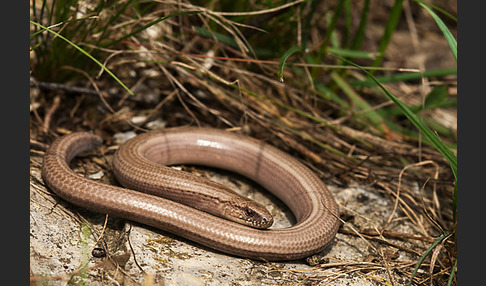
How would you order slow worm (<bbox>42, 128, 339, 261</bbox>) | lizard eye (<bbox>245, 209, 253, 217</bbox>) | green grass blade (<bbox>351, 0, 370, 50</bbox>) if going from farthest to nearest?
green grass blade (<bbox>351, 0, 370, 50</bbox>) < lizard eye (<bbox>245, 209, 253, 217</bbox>) < slow worm (<bbox>42, 128, 339, 261</bbox>)

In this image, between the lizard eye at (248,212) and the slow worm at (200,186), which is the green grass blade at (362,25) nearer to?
the slow worm at (200,186)

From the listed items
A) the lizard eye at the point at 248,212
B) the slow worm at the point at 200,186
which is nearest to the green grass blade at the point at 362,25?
the slow worm at the point at 200,186

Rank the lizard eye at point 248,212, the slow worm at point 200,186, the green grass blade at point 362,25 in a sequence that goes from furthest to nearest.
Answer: the green grass blade at point 362,25, the lizard eye at point 248,212, the slow worm at point 200,186

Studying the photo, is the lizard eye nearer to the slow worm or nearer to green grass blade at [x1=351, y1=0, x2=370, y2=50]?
the slow worm

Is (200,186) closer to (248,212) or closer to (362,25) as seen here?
(248,212)

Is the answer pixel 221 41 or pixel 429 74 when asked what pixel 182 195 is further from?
pixel 429 74

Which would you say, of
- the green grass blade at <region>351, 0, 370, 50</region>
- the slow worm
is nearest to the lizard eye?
the slow worm

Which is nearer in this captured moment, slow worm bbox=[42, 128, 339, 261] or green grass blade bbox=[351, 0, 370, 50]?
slow worm bbox=[42, 128, 339, 261]

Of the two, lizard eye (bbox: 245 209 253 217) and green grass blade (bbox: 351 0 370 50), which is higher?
green grass blade (bbox: 351 0 370 50)
